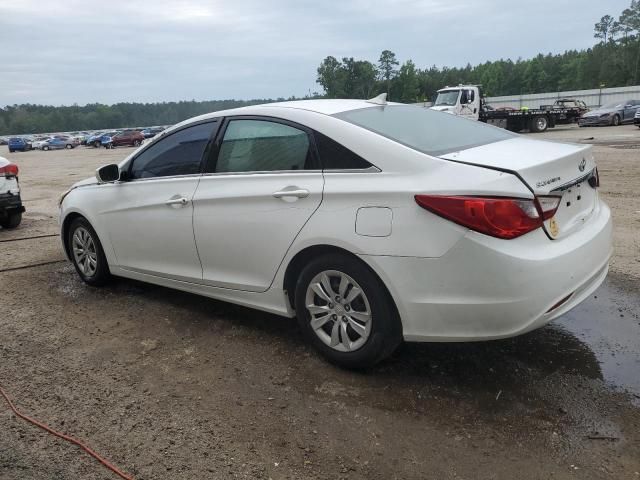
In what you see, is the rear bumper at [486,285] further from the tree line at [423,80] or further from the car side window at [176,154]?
the tree line at [423,80]

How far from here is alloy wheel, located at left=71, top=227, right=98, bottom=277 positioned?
5098mm

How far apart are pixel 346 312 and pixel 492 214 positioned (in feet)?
3.41

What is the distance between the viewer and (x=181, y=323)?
4301 mm

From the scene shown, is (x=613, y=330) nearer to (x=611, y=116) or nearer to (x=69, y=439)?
(x=69, y=439)

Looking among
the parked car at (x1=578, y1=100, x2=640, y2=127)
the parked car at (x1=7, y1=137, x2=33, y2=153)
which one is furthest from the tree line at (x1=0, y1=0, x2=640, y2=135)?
the parked car at (x1=578, y1=100, x2=640, y2=127)

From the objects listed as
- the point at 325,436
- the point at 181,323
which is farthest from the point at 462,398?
the point at 181,323

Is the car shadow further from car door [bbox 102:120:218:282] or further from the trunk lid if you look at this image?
the trunk lid

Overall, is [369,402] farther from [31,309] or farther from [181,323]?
[31,309]

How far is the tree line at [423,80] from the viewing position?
87000 millimetres

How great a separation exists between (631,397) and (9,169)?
859cm

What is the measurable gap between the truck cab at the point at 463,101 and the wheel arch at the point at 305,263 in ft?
73.9

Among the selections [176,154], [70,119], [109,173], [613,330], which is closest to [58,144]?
[109,173]

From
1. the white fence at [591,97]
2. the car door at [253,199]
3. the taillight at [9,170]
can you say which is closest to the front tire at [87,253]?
the car door at [253,199]

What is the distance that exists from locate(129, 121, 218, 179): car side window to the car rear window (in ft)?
3.89
